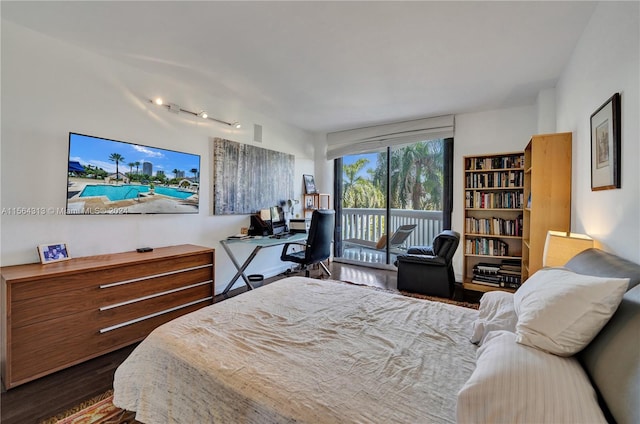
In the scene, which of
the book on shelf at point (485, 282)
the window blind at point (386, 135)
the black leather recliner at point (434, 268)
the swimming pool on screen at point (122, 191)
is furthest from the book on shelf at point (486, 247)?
the swimming pool on screen at point (122, 191)

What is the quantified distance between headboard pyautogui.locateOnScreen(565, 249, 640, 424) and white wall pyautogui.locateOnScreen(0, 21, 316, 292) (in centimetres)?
323

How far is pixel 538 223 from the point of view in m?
2.47

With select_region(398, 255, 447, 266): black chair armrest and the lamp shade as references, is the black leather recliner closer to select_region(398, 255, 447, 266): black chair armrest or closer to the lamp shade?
select_region(398, 255, 447, 266): black chair armrest

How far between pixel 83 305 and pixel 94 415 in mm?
817

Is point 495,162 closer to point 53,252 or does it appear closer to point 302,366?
point 302,366

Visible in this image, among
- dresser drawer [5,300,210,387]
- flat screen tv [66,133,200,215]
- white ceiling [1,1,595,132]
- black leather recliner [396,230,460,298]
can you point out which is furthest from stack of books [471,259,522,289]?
dresser drawer [5,300,210,387]

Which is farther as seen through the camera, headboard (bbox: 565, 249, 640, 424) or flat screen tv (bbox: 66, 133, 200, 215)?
flat screen tv (bbox: 66, 133, 200, 215)

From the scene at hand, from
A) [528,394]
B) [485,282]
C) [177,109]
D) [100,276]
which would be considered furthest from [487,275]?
[177,109]

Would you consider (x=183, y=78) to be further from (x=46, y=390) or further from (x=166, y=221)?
(x=46, y=390)

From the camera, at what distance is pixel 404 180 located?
4.64 m

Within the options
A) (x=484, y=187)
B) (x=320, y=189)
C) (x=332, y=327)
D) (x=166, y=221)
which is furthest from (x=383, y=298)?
(x=320, y=189)

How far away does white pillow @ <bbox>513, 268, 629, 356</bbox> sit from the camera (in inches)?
33.3

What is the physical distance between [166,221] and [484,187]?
155 inches

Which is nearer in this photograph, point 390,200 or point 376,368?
point 376,368
